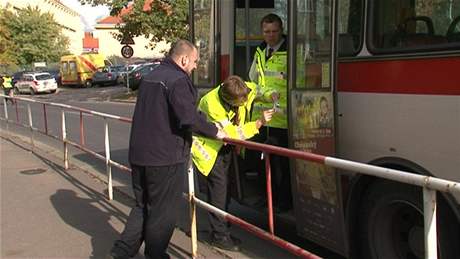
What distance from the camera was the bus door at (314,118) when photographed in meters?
4.58

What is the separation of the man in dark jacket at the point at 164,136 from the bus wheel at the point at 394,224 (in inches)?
54.1

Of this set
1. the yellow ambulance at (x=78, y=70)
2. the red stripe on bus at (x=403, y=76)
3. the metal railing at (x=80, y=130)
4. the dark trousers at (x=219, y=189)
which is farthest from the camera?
the yellow ambulance at (x=78, y=70)

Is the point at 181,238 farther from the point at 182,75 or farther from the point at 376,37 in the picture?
the point at 376,37

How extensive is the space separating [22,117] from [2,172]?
626 centimetres

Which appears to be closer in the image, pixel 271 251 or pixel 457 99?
pixel 457 99

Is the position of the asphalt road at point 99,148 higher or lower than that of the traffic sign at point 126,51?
lower

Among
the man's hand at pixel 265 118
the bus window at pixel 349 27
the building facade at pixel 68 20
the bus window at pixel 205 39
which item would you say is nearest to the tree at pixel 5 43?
the building facade at pixel 68 20

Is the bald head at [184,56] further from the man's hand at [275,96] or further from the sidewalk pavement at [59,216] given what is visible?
the sidewalk pavement at [59,216]

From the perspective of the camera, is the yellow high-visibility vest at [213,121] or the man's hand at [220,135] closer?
the man's hand at [220,135]

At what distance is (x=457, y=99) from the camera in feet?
12.2

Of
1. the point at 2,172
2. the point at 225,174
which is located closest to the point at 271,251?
the point at 225,174

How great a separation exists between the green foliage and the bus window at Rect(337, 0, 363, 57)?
2771 inches

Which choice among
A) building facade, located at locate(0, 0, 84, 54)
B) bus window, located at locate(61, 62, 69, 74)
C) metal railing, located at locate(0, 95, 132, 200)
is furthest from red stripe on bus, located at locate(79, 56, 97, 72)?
building facade, located at locate(0, 0, 84, 54)

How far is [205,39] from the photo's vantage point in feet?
21.9
